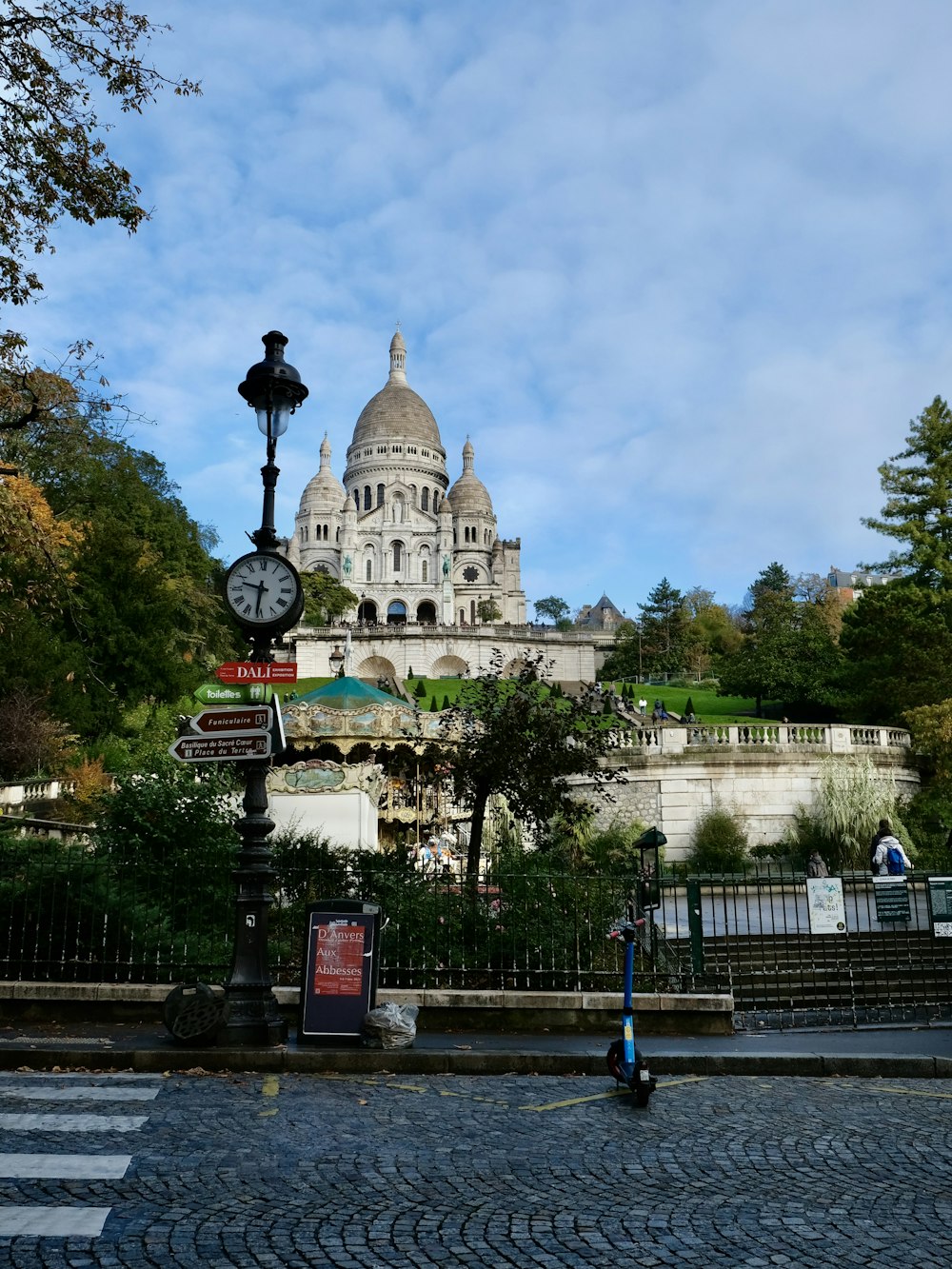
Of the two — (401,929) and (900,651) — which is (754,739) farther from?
(401,929)

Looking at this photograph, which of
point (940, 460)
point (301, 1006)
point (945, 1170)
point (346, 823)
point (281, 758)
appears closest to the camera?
point (945, 1170)

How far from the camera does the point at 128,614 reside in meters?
39.2

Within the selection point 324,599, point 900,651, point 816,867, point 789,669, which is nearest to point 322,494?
point 324,599

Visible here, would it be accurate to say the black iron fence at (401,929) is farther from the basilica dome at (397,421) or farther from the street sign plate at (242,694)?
the basilica dome at (397,421)

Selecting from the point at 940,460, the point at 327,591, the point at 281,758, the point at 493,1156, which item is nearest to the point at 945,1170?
the point at 493,1156

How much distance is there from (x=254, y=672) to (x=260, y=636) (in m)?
0.45

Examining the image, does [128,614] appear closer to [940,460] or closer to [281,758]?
[281,758]

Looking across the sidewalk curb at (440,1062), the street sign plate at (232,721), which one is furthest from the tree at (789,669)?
the street sign plate at (232,721)

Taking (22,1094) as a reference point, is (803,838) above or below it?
above

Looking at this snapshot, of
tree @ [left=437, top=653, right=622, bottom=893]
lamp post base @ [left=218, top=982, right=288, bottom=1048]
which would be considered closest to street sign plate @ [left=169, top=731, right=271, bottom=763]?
lamp post base @ [left=218, top=982, right=288, bottom=1048]

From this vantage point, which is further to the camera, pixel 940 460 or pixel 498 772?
pixel 940 460

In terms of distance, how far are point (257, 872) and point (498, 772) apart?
7.52m

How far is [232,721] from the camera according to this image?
9102 mm

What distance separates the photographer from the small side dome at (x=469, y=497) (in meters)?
126
